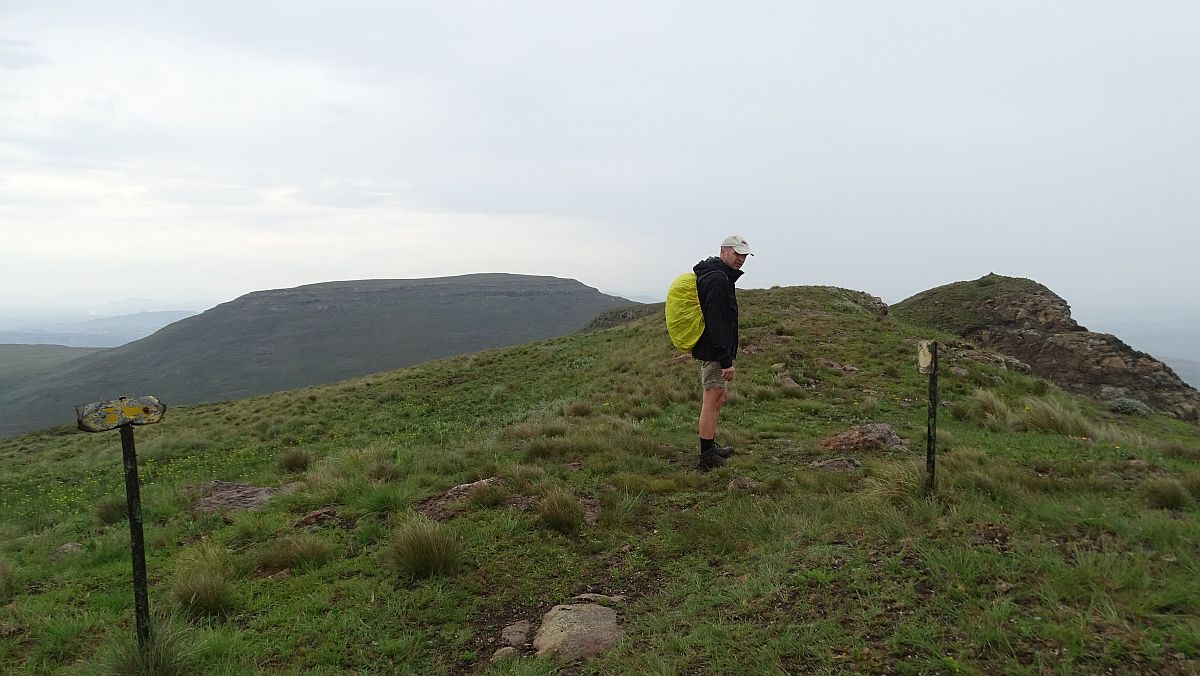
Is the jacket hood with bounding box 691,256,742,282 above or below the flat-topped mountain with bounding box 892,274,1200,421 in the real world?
above

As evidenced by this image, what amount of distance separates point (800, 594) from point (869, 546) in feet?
2.56

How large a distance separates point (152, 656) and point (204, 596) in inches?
38.1

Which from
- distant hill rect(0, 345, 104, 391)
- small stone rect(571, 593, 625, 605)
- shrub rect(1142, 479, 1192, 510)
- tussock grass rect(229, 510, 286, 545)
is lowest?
distant hill rect(0, 345, 104, 391)

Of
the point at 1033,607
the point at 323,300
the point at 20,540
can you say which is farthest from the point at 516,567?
the point at 323,300

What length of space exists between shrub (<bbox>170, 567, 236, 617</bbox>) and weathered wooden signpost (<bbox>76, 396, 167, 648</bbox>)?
83 cm

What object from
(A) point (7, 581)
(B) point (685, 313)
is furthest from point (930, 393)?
Result: (A) point (7, 581)

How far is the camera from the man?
6.76 metres

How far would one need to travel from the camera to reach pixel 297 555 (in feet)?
16.6

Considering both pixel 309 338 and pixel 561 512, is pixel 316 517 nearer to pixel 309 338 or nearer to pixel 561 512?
pixel 561 512

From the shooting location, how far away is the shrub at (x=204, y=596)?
14.1ft

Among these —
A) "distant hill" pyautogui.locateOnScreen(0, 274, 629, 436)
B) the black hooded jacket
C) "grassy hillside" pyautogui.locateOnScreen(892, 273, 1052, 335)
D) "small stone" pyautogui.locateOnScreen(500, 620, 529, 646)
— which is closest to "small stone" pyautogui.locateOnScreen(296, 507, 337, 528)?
"small stone" pyautogui.locateOnScreen(500, 620, 529, 646)

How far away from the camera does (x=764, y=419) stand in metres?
9.72

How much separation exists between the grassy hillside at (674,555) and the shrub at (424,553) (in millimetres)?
20

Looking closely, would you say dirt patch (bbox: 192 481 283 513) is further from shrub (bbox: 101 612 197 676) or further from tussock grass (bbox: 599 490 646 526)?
tussock grass (bbox: 599 490 646 526)
